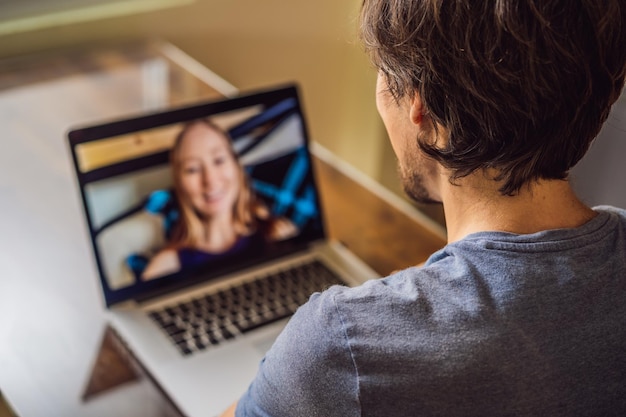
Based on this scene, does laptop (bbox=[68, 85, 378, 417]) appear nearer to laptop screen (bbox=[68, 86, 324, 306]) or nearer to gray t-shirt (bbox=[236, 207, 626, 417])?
laptop screen (bbox=[68, 86, 324, 306])

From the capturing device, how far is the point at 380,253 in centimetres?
137

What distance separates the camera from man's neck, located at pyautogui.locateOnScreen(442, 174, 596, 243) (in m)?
0.80

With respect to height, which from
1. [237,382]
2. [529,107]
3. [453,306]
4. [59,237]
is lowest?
[237,382]

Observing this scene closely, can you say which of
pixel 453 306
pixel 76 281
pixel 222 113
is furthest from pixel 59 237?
pixel 453 306

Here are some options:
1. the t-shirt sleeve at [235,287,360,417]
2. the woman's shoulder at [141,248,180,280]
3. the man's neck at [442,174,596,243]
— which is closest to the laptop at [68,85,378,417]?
the woman's shoulder at [141,248,180,280]

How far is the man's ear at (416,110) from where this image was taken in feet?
2.64

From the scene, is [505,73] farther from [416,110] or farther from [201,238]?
[201,238]

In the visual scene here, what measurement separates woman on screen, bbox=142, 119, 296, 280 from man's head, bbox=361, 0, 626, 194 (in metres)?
0.48

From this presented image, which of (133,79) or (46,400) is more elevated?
(133,79)

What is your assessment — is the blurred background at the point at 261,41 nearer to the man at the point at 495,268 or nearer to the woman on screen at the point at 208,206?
the woman on screen at the point at 208,206

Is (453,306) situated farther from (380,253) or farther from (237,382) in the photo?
(380,253)

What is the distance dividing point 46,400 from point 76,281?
0.85 ft

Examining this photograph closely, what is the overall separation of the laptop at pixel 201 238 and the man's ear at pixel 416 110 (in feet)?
1.49

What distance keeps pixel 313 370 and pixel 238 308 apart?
0.47m
